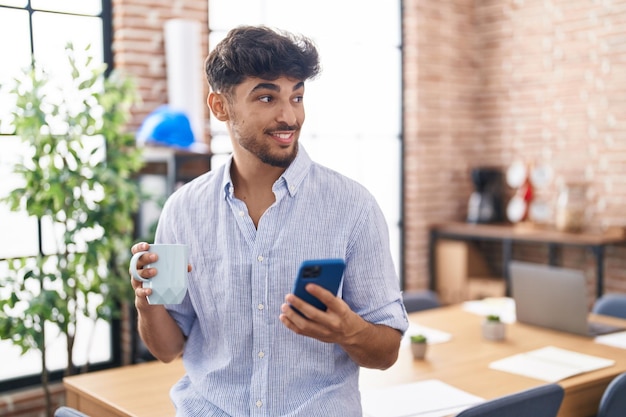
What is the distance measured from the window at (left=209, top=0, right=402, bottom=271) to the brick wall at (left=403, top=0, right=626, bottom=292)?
0.34 ft

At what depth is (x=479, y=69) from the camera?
5.57 m

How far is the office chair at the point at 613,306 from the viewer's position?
3.31 metres

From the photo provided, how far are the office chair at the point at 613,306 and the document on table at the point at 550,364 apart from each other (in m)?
0.85

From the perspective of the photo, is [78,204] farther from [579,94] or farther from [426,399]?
[579,94]

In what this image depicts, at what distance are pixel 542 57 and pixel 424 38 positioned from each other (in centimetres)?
84

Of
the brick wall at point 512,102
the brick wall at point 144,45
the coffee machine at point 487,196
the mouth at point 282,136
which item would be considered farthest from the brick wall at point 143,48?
the mouth at point 282,136

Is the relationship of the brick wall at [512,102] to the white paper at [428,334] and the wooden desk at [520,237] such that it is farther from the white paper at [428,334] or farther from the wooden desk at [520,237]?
the white paper at [428,334]

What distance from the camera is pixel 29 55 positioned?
3717 millimetres

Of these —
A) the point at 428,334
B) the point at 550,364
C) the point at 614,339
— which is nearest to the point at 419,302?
the point at 428,334

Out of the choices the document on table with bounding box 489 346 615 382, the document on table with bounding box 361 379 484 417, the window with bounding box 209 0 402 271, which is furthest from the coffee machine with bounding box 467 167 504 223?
the document on table with bounding box 361 379 484 417

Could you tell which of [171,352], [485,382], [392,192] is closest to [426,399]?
[485,382]

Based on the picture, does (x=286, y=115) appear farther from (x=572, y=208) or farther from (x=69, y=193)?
(x=572, y=208)

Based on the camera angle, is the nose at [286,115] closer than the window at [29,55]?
Yes

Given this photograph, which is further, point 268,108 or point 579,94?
point 579,94
